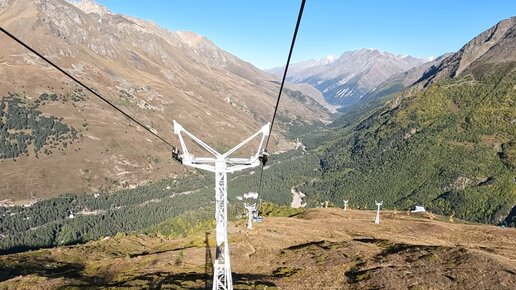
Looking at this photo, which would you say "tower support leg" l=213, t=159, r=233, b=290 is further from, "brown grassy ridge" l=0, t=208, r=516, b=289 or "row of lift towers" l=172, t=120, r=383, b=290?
"brown grassy ridge" l=0, t=208, r=516, b=289

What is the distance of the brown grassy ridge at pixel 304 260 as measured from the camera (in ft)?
225

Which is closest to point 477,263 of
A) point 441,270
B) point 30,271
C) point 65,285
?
point 441,270

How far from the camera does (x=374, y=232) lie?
397 ft

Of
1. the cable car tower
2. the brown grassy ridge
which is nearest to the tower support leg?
the cable car tower

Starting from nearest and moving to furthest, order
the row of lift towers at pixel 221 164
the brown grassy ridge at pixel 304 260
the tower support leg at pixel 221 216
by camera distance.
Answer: the row of lift towers at pixel 221 164, the tower support leg at pixel 221 216, the brown grassy ridge at pixel 304 260

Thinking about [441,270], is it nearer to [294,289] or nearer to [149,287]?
[294,289]

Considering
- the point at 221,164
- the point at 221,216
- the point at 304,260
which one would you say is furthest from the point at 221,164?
the point at 304,260

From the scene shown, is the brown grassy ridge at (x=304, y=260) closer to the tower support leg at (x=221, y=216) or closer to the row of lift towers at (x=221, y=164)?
the tower support leg at (x=221, y=216)

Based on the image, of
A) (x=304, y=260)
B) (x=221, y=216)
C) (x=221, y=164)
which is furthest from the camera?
(x=304, y=260)

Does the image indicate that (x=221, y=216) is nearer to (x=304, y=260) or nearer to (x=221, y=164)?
(x=221, y=164)

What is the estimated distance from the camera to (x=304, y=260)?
284 ft

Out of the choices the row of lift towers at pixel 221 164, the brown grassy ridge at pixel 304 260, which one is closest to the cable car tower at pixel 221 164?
the row of lift towers at pixel 221 164

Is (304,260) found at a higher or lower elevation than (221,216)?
lower

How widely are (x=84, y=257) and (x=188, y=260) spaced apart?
38.9 m
